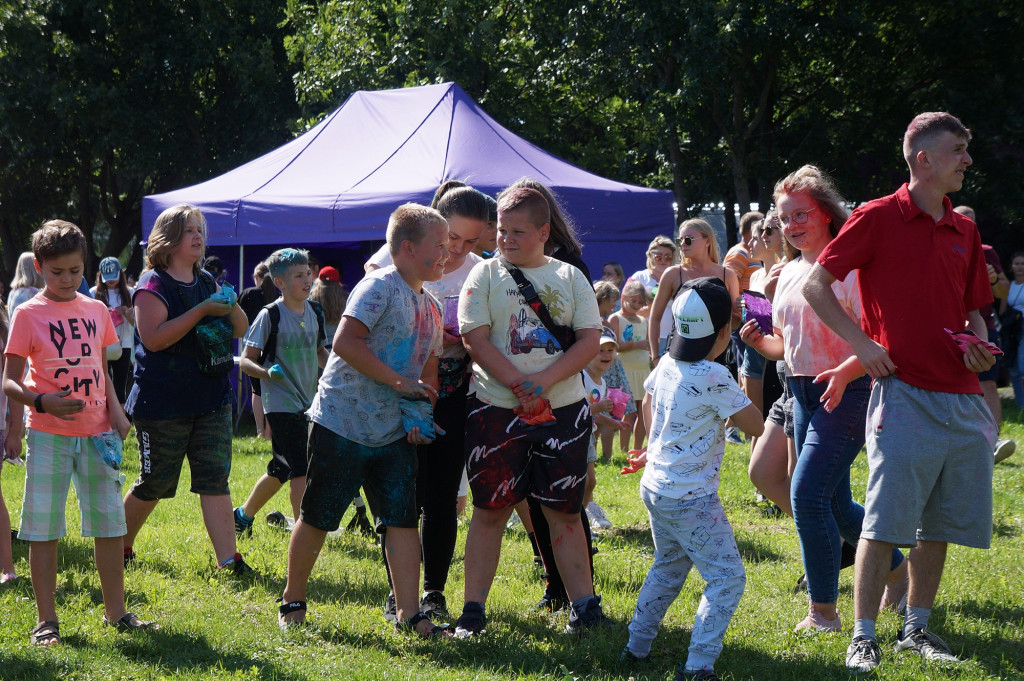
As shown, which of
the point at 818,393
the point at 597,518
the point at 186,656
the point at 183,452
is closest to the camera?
the point at 186,656

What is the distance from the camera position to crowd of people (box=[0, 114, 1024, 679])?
3.77 metres

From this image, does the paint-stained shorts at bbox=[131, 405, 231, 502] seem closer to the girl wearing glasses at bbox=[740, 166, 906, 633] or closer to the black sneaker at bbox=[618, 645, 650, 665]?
the black sneaker at bbox=[618, 645, 650, 665]

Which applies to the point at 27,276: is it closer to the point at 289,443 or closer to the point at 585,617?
the point at 289,443

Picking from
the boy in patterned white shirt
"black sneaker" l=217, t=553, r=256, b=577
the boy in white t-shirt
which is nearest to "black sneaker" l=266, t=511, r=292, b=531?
"black sneaker" l=217, t=553, r=256, b=577

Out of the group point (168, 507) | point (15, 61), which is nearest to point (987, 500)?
point (168, 507)

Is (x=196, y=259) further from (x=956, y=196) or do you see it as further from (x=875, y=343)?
(x=956, y=196)

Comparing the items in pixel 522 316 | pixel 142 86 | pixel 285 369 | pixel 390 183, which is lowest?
pixel 285 369

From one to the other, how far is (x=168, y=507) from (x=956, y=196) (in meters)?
16.4

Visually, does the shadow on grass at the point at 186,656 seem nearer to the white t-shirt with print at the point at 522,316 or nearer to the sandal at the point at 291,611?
the sandal at the point at 291,611

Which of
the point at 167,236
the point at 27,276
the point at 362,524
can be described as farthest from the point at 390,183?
the point at 167,236

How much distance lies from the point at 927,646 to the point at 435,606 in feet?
6.91

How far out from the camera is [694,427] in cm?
367

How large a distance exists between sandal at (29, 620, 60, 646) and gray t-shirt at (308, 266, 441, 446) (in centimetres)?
144

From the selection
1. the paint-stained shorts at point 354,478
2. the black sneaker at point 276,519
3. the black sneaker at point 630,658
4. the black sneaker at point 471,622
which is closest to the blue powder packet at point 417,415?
the paint-stained shorts at point 354,478
